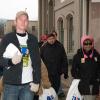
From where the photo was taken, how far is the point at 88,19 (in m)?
18.0

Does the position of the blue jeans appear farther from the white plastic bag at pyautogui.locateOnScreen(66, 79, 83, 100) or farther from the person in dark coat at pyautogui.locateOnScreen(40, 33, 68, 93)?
the person in dark coat at pyautogui.locateOnScreen(40, 33, 68, 93)

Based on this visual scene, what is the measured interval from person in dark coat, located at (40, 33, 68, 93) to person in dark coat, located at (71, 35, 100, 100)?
2.30 m

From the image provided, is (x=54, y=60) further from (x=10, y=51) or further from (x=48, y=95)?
(x=10, y=51)

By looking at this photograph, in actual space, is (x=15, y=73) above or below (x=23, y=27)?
below

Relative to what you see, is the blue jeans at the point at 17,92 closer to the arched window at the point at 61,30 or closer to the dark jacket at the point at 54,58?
the dark jacket at the point at 54,58

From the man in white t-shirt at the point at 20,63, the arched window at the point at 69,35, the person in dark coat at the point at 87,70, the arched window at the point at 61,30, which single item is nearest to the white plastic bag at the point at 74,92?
the person in dark coat at the point at 87,70

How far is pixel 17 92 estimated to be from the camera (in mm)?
6492

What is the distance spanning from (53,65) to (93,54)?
8.11ft

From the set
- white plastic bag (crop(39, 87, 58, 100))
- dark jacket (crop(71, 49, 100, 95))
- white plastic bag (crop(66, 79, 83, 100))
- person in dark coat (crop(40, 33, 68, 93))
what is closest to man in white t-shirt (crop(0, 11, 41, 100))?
dark jacket (crop(71, 49, 100, 95))

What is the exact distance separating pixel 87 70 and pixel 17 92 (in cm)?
249

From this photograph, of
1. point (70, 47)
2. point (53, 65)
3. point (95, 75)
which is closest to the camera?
point (95, 75)

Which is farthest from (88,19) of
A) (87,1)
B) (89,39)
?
(89,39)

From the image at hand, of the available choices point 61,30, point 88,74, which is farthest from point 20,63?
point 61,30

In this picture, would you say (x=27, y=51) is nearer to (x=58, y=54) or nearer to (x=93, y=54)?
(x=93, y=54)
